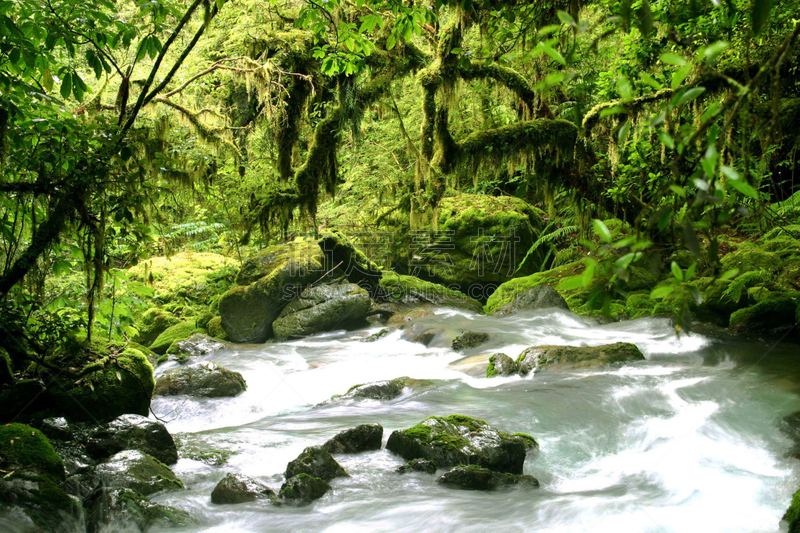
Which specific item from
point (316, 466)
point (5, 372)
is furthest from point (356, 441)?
point (5, 372)

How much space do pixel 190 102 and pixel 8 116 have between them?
669cm

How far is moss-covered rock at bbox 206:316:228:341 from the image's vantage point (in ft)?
36.9

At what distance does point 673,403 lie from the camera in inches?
230

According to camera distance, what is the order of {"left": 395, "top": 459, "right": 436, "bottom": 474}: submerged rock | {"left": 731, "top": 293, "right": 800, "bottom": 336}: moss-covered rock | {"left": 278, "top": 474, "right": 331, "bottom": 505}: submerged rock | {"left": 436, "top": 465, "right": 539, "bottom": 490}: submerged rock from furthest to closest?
1. {"left": 731, "top": 293, "right": 800, "bottom": 336}: moss-covered rock
2. {"left": 395, "top": 459, "right": 436, "bottom": 474}: submerged rock
3. {"left": 436, "top": 465, "right": 539, "bottom": 490}: submerged rock
4. {"left": 278, "top": 474, "right": 331, "bottom": 505}: submerged rock

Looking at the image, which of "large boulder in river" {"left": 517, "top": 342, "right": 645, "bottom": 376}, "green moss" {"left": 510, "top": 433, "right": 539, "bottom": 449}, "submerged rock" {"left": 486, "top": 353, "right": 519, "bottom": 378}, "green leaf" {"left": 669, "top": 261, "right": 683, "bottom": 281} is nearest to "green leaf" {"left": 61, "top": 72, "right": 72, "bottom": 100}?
"green leaf" {"left": 669, "top": 261, "right": 683, "bottom": 281}

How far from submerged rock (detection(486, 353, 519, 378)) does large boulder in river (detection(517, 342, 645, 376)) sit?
0.11 metres

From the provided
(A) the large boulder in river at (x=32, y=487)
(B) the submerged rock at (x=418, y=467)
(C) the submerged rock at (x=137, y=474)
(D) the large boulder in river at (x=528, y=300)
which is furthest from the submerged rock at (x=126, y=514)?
(D) the large boulder in river at (x=528, y=300)

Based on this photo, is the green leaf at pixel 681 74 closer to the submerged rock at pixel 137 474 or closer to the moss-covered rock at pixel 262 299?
the submerged rock at pixel 137 474

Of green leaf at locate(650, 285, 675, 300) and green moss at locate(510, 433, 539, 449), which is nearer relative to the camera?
green leaf at locate(650, 285, 675, 300)

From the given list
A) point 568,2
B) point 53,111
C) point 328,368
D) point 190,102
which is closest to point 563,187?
point 568,2

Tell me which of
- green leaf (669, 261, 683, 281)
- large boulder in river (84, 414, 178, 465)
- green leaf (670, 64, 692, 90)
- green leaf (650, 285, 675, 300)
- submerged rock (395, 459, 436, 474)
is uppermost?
green leaf (670, 64, 692, 90)

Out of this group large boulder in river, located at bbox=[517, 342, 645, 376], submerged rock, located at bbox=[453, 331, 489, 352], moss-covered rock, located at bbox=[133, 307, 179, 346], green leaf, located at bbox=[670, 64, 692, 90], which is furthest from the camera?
moss-covered rock, located at bbox=[133, 307, 179, 346]

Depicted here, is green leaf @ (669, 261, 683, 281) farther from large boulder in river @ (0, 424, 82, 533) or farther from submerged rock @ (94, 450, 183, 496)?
submerged rock @ (94, 450, 183, 496)

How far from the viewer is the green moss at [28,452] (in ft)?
11.2
